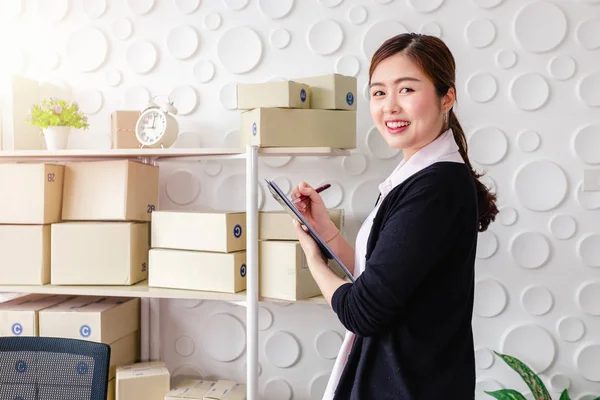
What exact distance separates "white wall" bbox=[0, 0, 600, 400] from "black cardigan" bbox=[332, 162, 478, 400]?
110 centimetres

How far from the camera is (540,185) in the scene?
2.06 metres

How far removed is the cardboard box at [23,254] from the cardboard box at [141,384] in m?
0.46

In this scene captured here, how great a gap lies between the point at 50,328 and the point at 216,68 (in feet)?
3.89

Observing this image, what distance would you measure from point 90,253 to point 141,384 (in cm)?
51

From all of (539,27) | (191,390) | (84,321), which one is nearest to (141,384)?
(191,390)

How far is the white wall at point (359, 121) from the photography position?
6.72 feet

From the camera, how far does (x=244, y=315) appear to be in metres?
2.27

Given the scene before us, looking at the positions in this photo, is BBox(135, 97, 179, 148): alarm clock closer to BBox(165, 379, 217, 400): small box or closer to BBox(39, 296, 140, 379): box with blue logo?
BBox(39, 296, 140, 379): box with blue logo

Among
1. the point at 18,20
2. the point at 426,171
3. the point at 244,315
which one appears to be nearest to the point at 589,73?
the point at 426,171

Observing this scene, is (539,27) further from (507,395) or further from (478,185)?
(507,395)

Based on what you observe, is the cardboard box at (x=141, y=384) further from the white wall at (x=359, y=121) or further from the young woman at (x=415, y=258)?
the young woman at (x=415, y=258)

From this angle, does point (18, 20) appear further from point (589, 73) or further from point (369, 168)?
point (589, 73)

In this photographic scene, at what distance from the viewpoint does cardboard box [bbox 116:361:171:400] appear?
6.34ft

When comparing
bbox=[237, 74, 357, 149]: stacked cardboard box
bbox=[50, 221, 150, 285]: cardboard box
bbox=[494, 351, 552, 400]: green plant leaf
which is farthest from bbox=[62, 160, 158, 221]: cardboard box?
bbox=[494, 351, 552, 400]: green plant leaf
